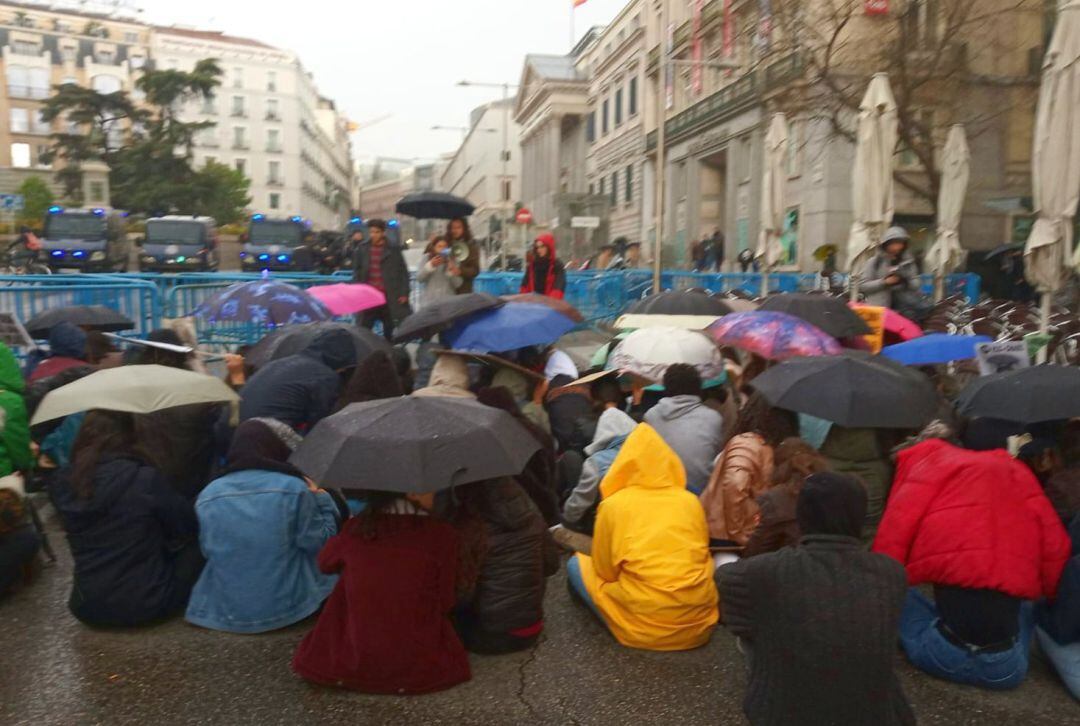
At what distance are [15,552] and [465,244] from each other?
6.59 meters

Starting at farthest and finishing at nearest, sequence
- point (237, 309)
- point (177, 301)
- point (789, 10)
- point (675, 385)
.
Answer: point (789, 10)
point (177, 301)
point (237, 309)
point (675, 385)

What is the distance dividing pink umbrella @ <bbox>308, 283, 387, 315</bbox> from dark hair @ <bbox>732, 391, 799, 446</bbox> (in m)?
4.92

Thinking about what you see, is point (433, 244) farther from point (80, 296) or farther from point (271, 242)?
point (271, 242)

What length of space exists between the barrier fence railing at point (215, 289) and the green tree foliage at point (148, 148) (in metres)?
41.8

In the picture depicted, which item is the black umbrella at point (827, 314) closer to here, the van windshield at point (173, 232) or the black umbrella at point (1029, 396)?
the black umbrella at point (1029, 396)

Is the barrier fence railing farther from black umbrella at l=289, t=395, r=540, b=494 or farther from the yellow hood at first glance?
black umbrella at l=289, t=395, r=540, b=494

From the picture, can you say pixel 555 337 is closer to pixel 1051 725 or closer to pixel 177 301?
pixel 1051 725

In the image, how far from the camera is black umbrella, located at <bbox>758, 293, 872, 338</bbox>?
294 inches

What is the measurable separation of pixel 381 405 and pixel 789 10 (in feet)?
60.9

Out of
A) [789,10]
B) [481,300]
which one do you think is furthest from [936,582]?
[789,10]

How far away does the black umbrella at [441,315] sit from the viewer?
725 centimetres

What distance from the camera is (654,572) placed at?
14.1 ft

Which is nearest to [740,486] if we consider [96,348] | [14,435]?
[14,435]

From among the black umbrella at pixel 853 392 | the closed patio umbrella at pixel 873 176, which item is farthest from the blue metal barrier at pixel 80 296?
the closed patio umbrella at pixel 873 176
